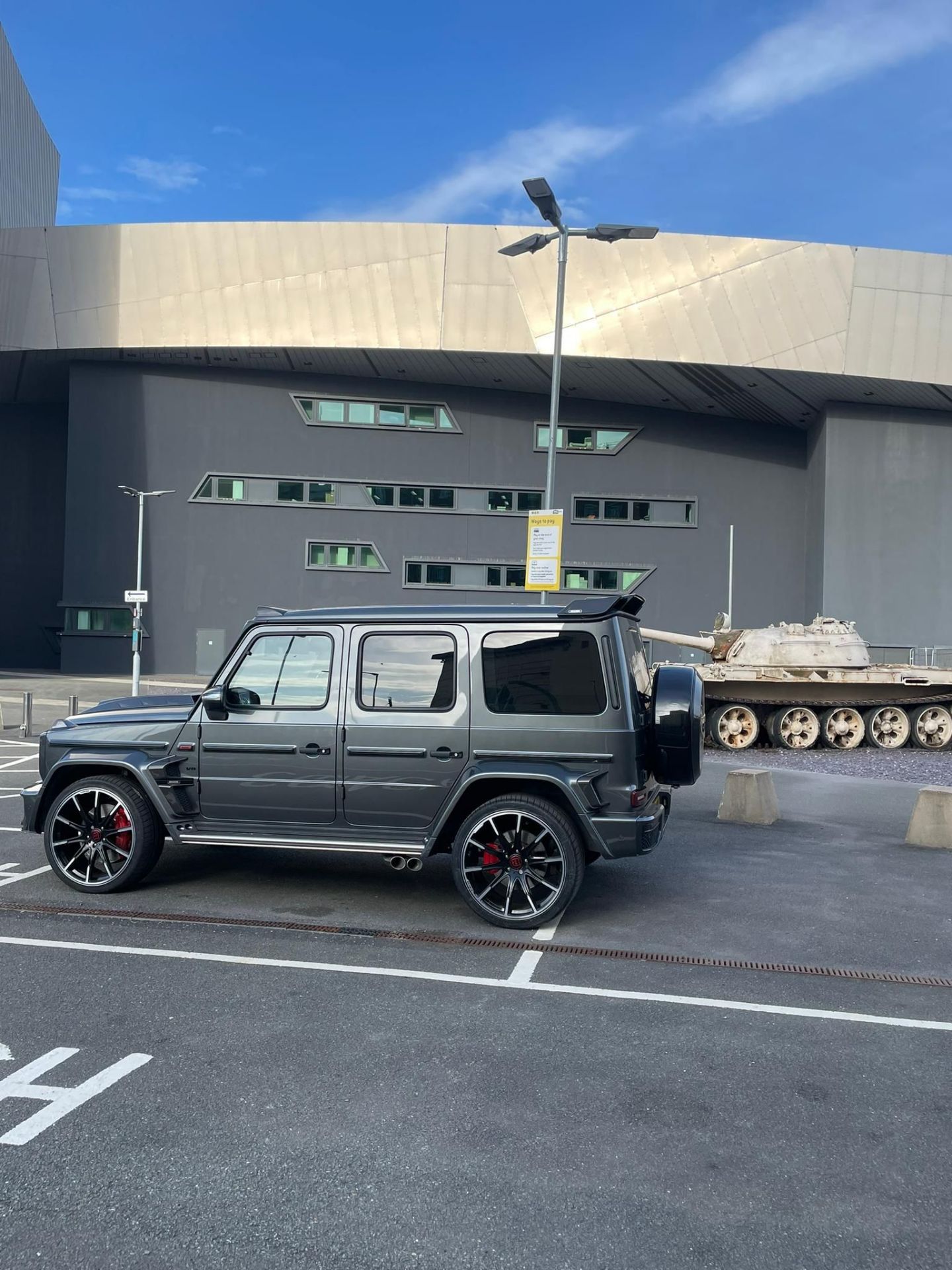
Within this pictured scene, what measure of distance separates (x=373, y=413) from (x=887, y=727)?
960 inches

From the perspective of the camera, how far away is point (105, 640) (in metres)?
39.9

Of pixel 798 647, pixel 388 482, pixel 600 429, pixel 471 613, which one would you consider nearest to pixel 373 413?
pixel 388 482

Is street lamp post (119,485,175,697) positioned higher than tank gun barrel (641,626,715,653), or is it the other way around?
street lamp post (119,485,175,697)

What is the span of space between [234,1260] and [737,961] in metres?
3.62

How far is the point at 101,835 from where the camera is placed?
22.8 ft

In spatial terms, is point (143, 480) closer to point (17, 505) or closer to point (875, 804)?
point (17, 505)

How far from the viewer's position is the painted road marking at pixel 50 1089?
3.58m

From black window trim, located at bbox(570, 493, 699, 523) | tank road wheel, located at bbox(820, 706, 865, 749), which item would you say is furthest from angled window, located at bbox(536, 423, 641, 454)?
tank road wheel, located at bbox(820, 706, 865, 749)

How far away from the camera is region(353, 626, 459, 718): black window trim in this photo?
6496mm

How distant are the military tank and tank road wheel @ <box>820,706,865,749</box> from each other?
0.01 metres

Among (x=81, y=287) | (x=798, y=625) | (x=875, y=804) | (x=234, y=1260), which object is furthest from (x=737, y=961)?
(x=81, y=287)

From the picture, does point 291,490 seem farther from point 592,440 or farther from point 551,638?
point 551,638

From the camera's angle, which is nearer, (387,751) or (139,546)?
(387,751)

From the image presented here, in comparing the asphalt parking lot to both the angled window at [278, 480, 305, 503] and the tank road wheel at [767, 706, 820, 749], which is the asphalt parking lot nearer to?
the tank road wheel at [767, 706, 820, 749]
